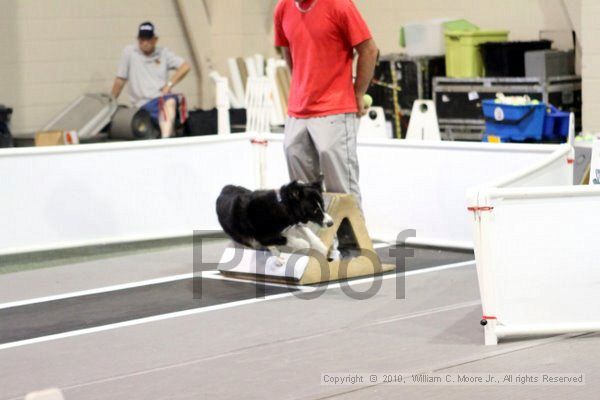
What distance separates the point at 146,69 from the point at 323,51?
705 centimetres

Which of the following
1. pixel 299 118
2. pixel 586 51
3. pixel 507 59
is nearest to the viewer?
pixel 299 118

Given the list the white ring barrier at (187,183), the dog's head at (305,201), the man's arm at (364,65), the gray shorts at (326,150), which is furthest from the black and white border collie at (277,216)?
the white ring barrier at (187,183)

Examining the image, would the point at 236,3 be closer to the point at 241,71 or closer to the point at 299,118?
the point at 241,71

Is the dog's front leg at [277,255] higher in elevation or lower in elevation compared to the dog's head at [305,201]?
lower

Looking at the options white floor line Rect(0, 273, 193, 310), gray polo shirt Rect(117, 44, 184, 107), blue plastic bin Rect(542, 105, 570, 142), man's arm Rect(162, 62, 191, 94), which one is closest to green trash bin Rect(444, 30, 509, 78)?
blue plastic bin Rect(542, 105, 570, 142)

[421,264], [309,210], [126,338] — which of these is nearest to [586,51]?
[421,264]

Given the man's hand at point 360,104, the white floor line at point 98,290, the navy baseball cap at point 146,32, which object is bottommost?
the white floor line at point 98,290

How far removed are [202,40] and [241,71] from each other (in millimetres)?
675

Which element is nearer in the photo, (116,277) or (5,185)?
(116,277)

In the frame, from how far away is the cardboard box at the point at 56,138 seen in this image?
12.8m

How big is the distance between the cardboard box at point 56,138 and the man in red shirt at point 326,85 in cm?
642

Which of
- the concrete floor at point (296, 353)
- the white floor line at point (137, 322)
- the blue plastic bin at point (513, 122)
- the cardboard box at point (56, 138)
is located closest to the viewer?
the concrete floor at point (296, 353)

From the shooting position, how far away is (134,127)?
13344 millimetres

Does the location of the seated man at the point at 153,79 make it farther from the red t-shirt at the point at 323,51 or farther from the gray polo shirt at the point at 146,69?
the red t-shirt at the point at 323,51
